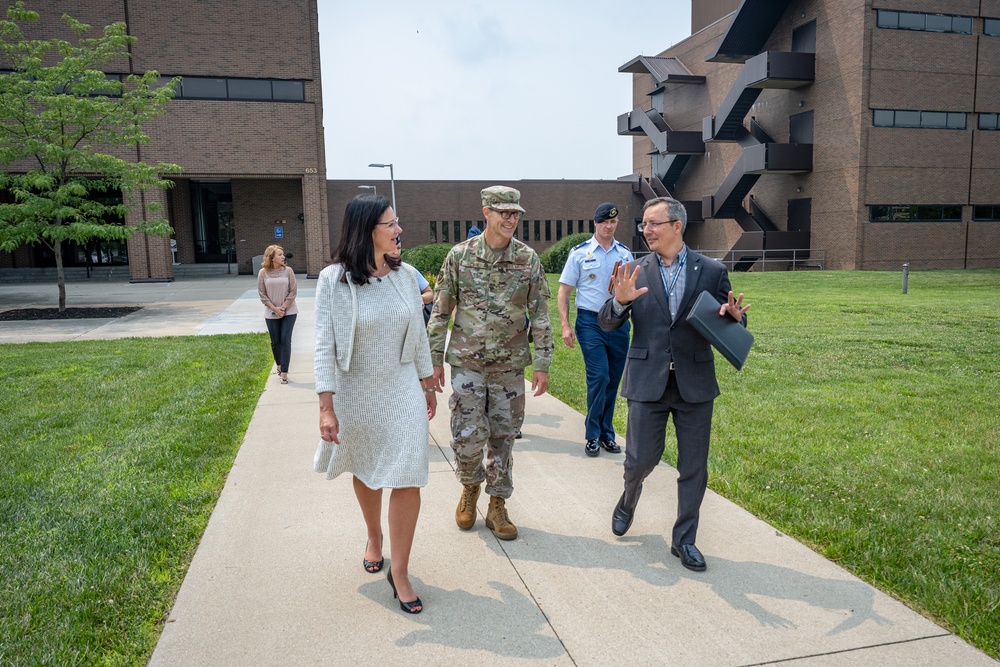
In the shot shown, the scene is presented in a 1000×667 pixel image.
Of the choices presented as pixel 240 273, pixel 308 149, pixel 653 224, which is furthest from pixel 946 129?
pixel 653 224

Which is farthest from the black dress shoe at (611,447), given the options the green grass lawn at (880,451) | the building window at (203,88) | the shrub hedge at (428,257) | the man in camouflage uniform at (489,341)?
the building window at (203,88)

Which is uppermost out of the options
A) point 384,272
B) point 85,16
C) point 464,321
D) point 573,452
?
point 85,16

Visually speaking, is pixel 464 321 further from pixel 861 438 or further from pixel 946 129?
pixel 946 129

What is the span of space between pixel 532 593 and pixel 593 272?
2.99 m

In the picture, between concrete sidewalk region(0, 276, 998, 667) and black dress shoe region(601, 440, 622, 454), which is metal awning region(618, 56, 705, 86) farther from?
concrete sidewalk region(0, 276, 998, 667)

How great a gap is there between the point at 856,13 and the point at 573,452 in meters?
33.1

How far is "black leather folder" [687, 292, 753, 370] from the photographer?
12.1 feet

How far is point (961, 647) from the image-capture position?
3.13 m

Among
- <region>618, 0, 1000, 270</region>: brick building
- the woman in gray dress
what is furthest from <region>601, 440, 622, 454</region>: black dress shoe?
<region>618, 0, 1000, 270</region>: brick building

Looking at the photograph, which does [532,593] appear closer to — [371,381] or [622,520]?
[622,520]

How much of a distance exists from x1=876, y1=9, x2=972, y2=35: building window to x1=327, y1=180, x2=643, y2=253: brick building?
57.4 feet

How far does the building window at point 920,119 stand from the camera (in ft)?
107

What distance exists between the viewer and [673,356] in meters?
3.95

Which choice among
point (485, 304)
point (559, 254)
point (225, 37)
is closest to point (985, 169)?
point (559, 254)
